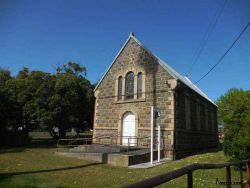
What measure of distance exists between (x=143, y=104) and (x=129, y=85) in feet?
7.64

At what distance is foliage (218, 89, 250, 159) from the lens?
440 inches

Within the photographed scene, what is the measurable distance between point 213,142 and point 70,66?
23.6 m

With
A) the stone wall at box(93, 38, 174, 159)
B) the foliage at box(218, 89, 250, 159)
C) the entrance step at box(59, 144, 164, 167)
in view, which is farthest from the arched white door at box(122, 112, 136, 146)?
the foliage at box(218, 89, 250, 159)

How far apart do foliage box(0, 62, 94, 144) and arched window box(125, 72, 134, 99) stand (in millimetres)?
8261

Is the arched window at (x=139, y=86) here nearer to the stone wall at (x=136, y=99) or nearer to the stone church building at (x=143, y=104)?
the stone church building at (x=143, y=104)

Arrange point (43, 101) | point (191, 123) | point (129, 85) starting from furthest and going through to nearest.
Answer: point (43, 101) → point (191, 123) → point (129, 85)

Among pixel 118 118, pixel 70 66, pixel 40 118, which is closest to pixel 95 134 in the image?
pixel 118 118

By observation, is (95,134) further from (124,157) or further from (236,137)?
(236,137)

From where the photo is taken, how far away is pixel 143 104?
19750 mm

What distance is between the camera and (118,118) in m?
20.9

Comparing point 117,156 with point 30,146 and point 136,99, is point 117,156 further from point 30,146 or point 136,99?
point 30,146

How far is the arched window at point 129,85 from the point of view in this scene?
68.4ft

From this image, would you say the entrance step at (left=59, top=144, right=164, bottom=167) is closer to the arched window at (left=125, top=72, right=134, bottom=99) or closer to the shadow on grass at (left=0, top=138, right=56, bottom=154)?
the arched window at (left=125, top=72, right=134, bottom=99)

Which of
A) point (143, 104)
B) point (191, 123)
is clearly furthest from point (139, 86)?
point (191, 123)
